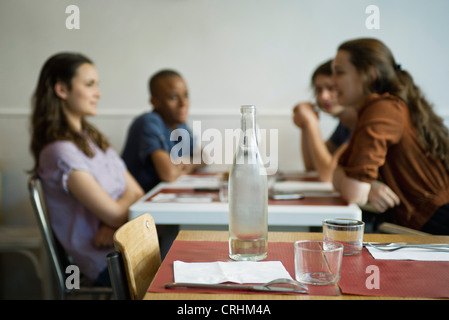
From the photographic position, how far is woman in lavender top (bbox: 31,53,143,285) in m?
1.66

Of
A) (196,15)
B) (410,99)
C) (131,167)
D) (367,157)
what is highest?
(196,15)

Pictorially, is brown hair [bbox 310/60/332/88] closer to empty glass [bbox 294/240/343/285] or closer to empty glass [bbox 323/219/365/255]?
empty glass [bbox 323/219/365/255]

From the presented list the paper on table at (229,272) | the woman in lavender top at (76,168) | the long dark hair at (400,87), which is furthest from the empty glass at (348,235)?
the woman in lavender top at (76,168)

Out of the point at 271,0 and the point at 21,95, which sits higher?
the point at 271,0

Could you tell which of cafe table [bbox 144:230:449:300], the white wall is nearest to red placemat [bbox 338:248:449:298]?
cafe table [bbox 144:230:449:300]

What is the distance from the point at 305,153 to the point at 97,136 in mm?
1420

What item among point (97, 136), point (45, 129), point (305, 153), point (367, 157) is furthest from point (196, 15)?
point (367, 157)

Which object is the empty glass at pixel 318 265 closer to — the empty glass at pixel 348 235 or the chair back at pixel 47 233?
the empty glass at pixel 348 235

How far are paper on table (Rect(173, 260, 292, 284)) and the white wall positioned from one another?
245cm

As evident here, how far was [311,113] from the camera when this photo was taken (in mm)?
2510

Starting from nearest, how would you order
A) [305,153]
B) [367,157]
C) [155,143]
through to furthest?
[367,157]
[155,143]
[305,153]

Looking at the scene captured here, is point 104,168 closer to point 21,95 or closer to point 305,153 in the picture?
point 305,153

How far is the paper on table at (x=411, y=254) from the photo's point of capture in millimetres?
947

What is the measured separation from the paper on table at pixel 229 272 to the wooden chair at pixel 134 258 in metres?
0.09
